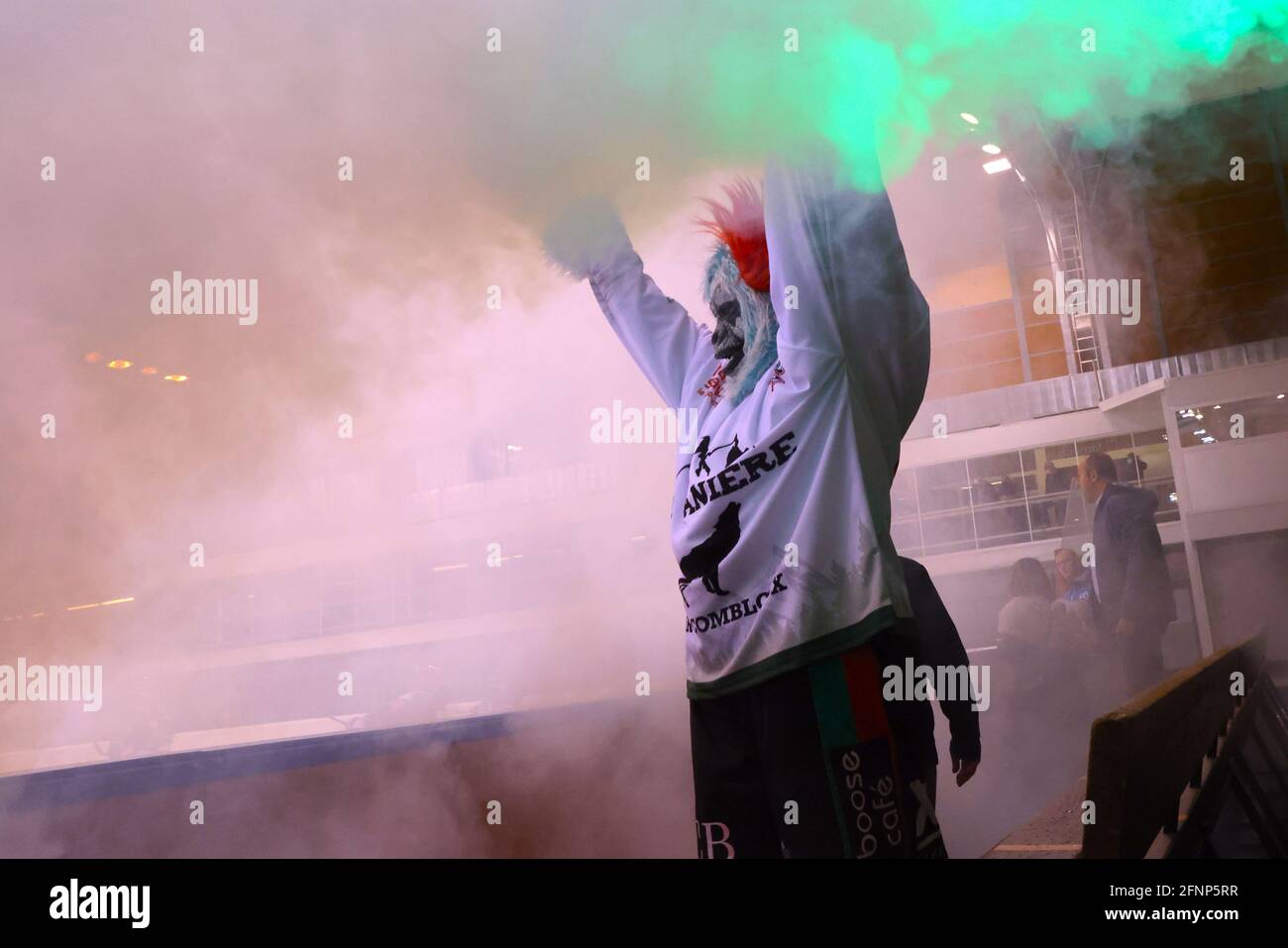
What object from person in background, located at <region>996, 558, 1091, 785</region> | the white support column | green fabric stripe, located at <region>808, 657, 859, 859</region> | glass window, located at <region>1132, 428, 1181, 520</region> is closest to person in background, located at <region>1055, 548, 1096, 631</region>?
person in background, located at <region>996, 558, 1091, 785</region>

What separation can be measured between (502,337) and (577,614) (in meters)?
0.69

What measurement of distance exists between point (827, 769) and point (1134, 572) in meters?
1.86

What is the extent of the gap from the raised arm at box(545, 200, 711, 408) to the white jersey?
0.75 feet

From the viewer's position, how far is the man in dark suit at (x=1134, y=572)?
2.65 meters

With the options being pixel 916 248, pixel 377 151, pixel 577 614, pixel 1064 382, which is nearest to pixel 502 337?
pixel 377 151

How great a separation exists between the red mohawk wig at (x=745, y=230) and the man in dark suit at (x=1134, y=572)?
5.65 feet

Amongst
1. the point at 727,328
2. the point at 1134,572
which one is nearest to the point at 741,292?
the point at 727,328

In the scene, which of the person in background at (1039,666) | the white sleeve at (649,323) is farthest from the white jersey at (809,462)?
the person in background at (1039,666)

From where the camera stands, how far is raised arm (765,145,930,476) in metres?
1.30

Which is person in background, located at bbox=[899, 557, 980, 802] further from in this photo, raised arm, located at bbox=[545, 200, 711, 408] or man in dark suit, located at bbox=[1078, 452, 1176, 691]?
man in dark suit, located at bbox=[1078, 452, 1176, 691]

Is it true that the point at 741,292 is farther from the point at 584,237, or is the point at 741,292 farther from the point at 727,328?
the point at 584,237

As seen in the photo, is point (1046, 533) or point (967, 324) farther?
point (1046, 533)

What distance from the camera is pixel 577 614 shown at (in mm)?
2270
